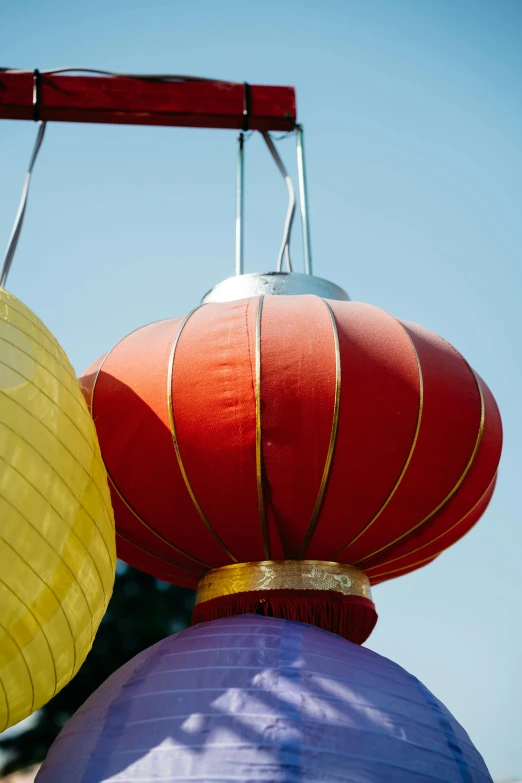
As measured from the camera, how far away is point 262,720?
1724 millimetres

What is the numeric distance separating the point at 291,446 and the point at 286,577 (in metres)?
0.38

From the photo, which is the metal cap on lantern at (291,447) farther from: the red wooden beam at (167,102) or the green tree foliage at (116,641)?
the green tree foliage at (116,641)

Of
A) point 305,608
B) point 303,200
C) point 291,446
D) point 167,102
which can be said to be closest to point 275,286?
point 303,200

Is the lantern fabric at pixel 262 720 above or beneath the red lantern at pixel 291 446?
beneath

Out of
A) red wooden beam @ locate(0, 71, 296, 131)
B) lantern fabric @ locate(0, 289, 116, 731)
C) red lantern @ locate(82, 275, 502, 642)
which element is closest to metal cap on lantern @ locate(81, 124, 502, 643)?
red lantern @ locate(82, 275, 502, 642)

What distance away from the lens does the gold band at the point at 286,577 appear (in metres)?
2.19

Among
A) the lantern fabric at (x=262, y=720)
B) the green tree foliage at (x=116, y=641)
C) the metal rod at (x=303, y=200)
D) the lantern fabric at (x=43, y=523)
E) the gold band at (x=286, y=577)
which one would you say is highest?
the metal rod at (x=303, y=200)

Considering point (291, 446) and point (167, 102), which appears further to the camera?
point (167, 102)

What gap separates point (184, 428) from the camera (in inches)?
82.7

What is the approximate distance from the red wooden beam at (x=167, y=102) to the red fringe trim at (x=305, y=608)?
1.54m

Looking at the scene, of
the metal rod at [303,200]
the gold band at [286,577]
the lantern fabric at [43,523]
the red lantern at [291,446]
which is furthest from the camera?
the metal rod at [303,200]

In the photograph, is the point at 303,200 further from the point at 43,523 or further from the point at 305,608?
the point at 43,523

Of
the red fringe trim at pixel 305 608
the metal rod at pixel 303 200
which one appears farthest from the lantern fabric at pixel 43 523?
the metal rod at pixel 303 200

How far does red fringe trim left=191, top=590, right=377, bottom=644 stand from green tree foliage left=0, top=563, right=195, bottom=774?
8.21ft
